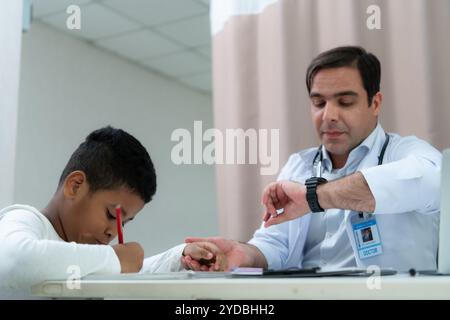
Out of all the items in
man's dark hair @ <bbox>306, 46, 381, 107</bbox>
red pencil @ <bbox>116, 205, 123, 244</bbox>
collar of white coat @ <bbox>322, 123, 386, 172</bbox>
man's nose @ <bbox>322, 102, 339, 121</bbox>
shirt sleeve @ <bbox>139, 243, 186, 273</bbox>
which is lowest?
shirt sleeve @ <bbox>139, 243, 186, 273</bbox>

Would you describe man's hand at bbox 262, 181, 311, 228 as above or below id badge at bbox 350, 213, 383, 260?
above

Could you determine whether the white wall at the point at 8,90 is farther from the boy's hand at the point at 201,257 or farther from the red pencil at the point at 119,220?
the boy's hand at the point at 201,257

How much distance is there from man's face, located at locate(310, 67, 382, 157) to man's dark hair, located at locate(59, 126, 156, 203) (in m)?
0.55

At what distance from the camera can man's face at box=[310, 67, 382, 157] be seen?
1.57 m

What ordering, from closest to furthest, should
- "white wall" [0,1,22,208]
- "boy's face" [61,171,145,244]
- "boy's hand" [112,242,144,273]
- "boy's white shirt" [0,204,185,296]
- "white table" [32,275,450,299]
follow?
"white table" [32,275,450,299] < "boy's white shirt" [0,204,185,296] < "boy's hand" [112,242,144,273] < "boy's face" [61,171,145,244] < "white wall" [0,1,22,208]

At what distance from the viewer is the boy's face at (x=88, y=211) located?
1.17m

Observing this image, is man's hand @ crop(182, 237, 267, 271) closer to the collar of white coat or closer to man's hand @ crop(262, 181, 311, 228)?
man's hand @ crop(262, 181, 311, 228)

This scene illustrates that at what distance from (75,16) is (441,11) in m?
1.99

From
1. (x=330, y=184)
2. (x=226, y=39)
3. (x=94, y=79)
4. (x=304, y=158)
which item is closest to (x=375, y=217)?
(x=330, y=184)

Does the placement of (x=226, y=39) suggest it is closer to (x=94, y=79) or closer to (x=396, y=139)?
(x=396, y=139)

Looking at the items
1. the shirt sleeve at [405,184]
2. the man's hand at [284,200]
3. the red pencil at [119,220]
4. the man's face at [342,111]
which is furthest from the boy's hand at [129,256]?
the man's face at [342,111]

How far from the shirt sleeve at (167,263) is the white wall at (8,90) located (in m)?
0.49

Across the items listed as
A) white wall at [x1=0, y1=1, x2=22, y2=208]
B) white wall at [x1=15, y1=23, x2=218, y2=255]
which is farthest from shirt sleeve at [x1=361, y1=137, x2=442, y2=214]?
→ white wall at [x1=15, y1=23, x2=218, y2=255]

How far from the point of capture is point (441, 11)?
5.97 feet
